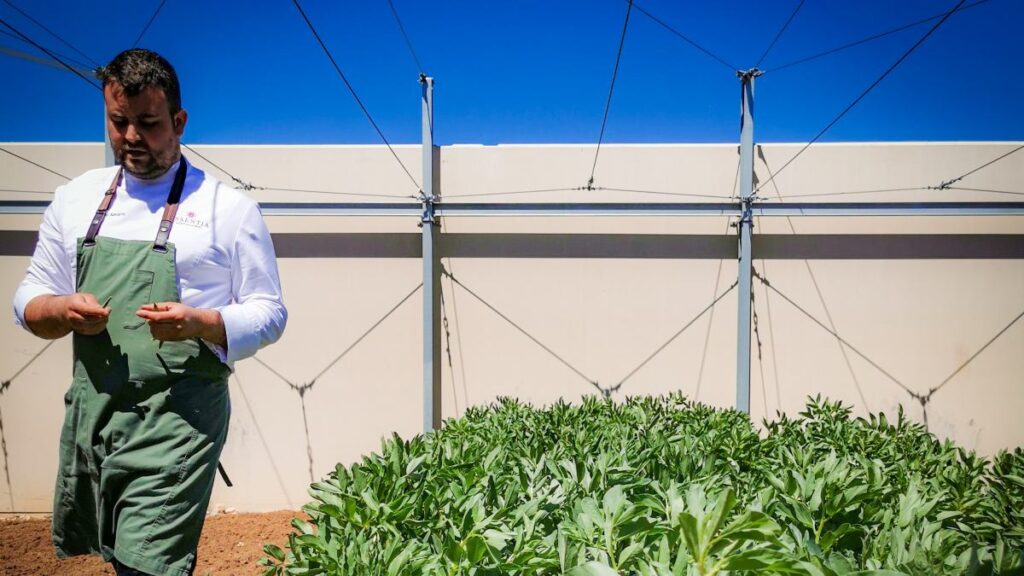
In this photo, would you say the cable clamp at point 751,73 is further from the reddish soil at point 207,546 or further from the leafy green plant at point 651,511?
the reddish soil at point 207,546

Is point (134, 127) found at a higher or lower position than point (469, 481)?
higher

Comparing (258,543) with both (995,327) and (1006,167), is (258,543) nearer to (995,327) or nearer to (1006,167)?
(995,327)

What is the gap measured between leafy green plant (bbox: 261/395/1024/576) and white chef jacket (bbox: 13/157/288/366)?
535mm

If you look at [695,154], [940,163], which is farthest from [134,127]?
[940,163]

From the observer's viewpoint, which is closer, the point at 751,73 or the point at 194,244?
the point at 194,244

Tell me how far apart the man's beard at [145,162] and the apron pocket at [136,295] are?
0.31 metres

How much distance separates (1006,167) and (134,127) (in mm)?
6045

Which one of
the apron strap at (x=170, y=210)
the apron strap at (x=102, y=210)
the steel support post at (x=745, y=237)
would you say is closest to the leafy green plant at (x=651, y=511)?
the apron strap at (x=170, y=210)

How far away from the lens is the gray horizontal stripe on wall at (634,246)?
4.87 meters

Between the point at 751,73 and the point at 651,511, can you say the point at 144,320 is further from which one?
the point at 751,73

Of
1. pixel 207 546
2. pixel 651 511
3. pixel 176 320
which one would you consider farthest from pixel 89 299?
pixel 207 546

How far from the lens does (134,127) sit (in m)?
1.62

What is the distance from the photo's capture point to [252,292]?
5.71 ft

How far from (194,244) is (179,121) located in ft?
1.31
